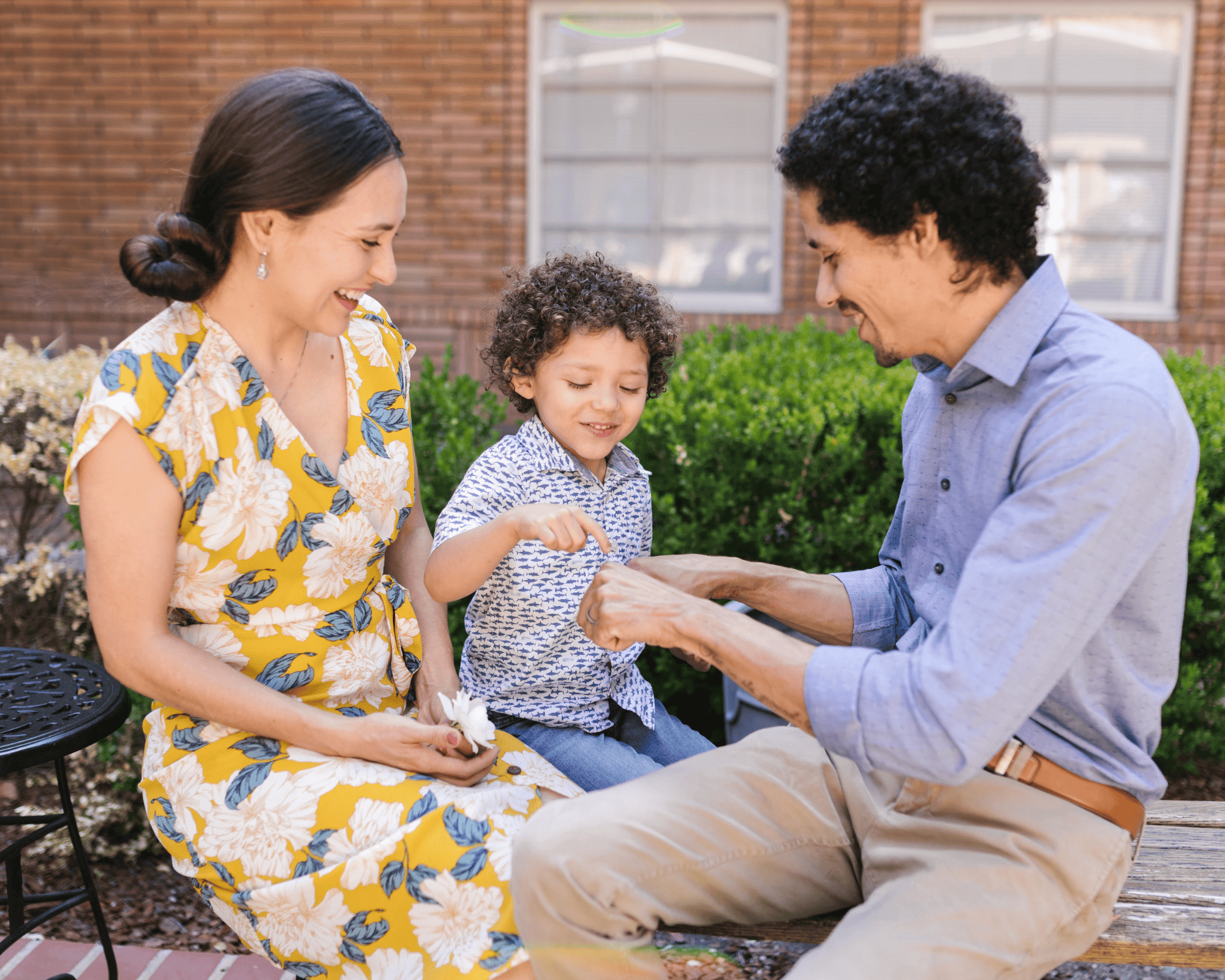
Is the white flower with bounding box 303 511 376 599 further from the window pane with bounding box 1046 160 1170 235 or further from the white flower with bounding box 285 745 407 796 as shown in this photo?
the window pane with bounding box 1046 160 1170 235

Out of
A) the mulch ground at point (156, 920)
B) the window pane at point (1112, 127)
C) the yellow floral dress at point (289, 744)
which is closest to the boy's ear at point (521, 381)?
the yellow floral dress at point (289, 744)

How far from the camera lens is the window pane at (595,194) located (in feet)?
27.0

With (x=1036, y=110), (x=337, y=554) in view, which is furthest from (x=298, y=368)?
(x=1036, y=110)

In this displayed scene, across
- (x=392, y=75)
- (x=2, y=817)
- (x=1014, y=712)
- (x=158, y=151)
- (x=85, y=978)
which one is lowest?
(x=85, y=978)

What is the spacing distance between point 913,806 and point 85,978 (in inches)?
85.0

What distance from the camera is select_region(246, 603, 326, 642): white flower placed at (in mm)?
1994

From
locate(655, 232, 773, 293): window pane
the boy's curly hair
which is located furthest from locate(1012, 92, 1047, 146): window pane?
the boy's curly hair

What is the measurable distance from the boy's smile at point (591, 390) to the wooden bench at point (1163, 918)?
1.07m

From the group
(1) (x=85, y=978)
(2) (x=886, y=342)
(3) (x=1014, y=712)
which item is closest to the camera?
(3) (x=1014, y=712)

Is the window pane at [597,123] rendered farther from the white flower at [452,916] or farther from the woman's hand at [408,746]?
the white flower at [452,916]

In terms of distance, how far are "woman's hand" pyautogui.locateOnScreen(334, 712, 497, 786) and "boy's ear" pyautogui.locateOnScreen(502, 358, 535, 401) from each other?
898 mm

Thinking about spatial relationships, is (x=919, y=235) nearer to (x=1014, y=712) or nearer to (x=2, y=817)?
(x=1014, y=712)

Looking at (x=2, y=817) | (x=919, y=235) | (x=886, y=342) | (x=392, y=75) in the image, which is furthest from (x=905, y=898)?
(x=392, y=75)

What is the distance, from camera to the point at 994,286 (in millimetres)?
→ 1784
